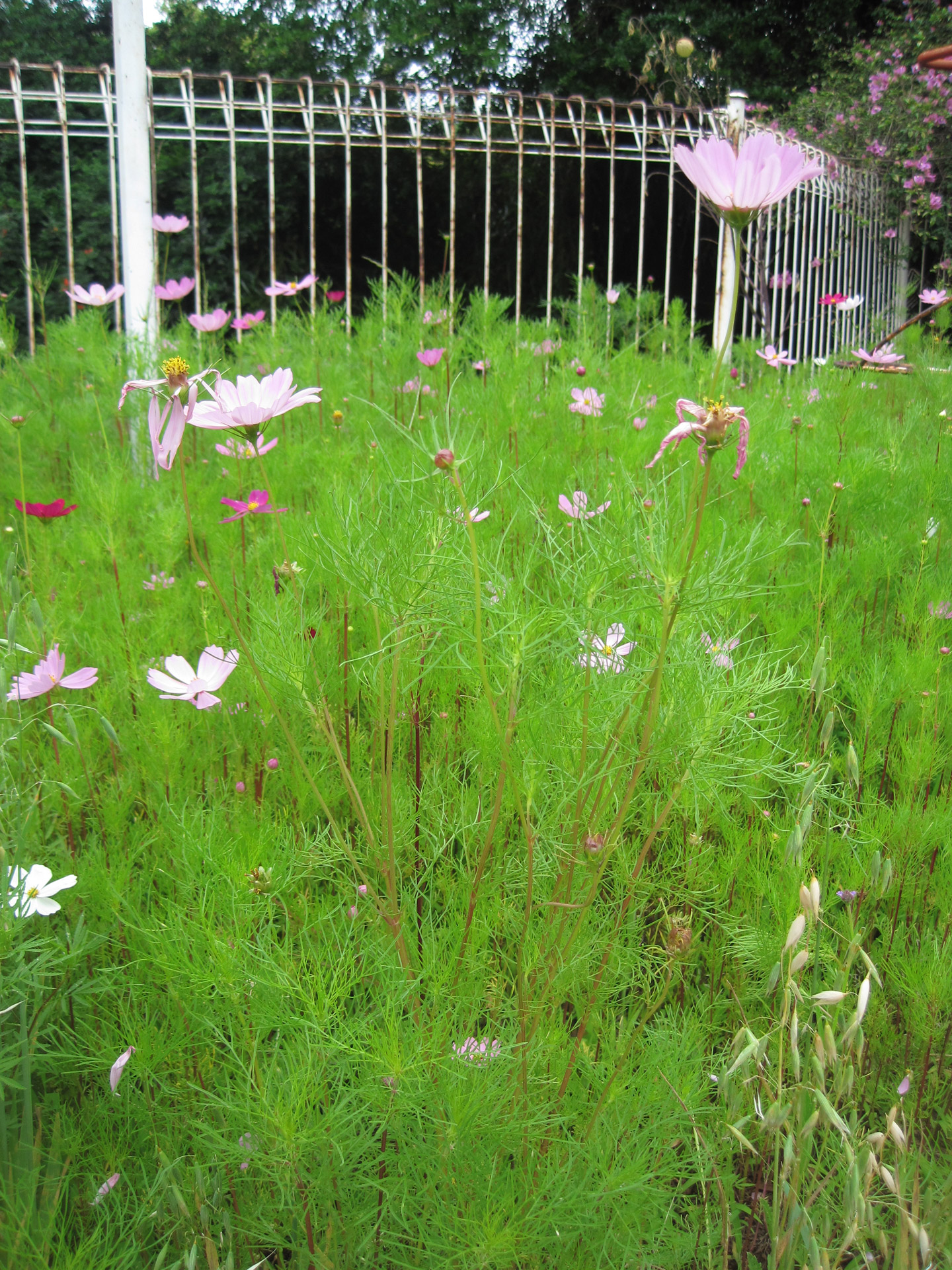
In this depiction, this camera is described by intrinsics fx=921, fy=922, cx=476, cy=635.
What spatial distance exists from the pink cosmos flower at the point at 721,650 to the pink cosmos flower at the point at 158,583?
1096 mm

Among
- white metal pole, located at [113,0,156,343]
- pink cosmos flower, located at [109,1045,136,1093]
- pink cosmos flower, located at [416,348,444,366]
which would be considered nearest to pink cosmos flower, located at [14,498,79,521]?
pink cosmos flower, located at [109,1045,136,1093]

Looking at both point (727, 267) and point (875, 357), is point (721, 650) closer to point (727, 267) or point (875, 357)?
point (875, 357)

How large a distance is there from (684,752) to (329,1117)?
44cm

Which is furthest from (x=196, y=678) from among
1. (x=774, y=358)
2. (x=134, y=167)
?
(x=134, y=167)

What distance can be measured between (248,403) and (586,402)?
1541 millimetres

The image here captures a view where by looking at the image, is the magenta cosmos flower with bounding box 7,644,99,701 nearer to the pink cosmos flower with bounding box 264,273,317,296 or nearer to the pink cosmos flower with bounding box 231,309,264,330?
the pink cosmos flower with bounding box 264,273,317,296

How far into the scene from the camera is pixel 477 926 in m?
0.99

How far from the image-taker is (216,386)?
932 mm

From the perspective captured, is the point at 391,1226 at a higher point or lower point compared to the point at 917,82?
lower

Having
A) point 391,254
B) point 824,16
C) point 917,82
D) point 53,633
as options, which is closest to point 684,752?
point 53,633

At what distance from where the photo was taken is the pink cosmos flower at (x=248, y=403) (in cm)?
92

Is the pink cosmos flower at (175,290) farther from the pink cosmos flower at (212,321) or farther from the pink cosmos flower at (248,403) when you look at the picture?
the pink cosmos flower at (248,403)

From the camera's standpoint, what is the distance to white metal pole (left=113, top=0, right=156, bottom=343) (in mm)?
3006

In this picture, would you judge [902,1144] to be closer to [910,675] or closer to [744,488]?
[910,675]
